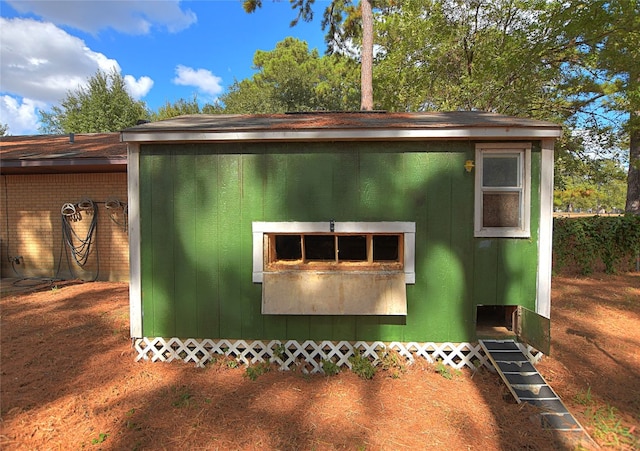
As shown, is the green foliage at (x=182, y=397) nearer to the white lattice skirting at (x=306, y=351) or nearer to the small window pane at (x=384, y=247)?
the white lattice skirting at (x=306, y=351)

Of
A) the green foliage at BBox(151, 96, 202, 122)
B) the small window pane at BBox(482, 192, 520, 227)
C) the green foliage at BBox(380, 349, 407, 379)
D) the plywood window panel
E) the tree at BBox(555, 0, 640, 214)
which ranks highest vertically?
the green foliage at BBox(151, 96, 202, 122)

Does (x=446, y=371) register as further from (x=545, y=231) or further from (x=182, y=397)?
(x=182, y=397)

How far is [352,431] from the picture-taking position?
8.93 feet

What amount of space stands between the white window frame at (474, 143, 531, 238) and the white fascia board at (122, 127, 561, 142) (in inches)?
5.4

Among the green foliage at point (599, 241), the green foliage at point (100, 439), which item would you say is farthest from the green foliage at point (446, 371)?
the green foliage at point (599, 241)

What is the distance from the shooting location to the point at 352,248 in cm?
480

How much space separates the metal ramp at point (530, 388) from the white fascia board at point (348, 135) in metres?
2.37

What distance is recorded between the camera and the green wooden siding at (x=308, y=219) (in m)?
3.62

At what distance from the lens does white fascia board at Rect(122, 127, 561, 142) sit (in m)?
3.43

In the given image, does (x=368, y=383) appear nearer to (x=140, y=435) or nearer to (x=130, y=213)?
(x=140, y=435)

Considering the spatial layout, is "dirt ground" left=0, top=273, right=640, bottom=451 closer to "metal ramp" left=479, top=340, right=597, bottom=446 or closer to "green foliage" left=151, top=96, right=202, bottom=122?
"metal ramp" left=479, top=340, right=597, bottom=446

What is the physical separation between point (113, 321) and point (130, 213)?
2.35m

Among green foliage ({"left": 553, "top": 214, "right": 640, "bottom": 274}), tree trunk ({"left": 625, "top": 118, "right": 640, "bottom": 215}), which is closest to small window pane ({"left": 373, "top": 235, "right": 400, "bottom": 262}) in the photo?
green foliage ({"left": 553, "top": 214, "right": 640, "bottom": 274})

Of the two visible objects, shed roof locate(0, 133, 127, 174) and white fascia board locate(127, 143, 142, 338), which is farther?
shed roof locate(0, 133, 127, 174)
